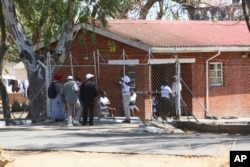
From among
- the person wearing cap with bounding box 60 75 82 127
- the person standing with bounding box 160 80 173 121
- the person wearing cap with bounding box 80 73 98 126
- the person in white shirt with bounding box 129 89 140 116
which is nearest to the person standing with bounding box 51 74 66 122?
the person wearing cap with bounding box 60 75 82 127

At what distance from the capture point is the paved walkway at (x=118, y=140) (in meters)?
12.7

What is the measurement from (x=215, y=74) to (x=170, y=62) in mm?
3117

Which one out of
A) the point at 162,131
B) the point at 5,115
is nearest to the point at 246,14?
the point at 162,131

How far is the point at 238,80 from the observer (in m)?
26.0

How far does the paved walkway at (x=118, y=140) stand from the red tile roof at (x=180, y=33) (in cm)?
570

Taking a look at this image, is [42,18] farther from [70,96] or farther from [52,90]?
[70,96]

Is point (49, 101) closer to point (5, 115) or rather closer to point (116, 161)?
point (5, 115)

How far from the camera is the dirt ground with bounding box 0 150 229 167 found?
11.0m

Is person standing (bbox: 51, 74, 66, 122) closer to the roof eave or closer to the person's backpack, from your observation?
the person's backpack

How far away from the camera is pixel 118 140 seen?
14.8 m

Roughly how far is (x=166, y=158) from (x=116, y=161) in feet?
3.10

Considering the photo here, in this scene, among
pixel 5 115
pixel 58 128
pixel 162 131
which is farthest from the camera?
pixel 5 115

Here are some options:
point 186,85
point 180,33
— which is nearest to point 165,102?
point 186,85

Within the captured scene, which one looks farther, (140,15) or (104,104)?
(140,15)
